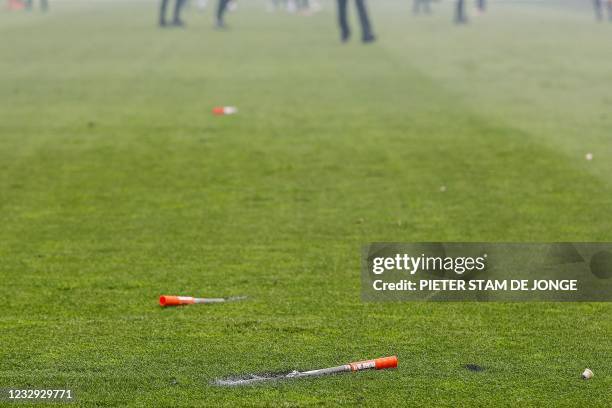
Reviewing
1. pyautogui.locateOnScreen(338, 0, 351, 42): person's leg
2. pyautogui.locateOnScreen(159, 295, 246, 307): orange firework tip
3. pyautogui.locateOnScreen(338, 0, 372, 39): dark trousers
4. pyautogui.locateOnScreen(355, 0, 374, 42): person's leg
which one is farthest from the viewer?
pyautogui.locateOnScreen(355, 0, 374, 42): person's leg

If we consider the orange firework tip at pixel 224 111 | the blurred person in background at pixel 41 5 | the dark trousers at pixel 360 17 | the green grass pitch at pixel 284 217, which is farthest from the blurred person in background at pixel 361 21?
the blurred person in background at pixel 41 5

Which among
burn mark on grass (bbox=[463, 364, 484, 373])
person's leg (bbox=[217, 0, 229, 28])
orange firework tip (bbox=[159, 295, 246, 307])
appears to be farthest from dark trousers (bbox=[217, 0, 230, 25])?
burn mark on grass (bbox=[463, 364, 484, 373])

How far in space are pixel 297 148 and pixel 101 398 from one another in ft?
26.1

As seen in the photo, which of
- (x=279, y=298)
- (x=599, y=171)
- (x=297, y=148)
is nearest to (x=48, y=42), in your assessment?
(x=297, y=148)

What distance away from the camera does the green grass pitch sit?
599cm

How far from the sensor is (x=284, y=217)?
9773 millimetres

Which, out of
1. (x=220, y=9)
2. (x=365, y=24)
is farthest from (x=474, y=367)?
(x=220, y=9)

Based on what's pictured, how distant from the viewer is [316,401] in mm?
5547

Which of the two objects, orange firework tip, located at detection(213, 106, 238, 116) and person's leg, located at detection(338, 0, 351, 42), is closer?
orange firework tip, located at detection(213, 106, 238, 116)

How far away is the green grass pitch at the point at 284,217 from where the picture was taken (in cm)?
599

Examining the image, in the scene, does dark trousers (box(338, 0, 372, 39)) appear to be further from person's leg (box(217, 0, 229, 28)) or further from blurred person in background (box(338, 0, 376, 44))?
person's leg (box(217, 0, 229, 28))

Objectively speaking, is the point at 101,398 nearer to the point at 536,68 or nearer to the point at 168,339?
the point at 168,339

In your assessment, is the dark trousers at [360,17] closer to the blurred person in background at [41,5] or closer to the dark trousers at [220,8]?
the dark trousers at [220,8]

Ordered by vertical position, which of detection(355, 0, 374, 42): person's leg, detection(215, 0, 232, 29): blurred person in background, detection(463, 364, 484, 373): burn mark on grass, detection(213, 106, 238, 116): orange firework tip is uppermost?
detection(463, 364, 484, 373): burn mark on grass
